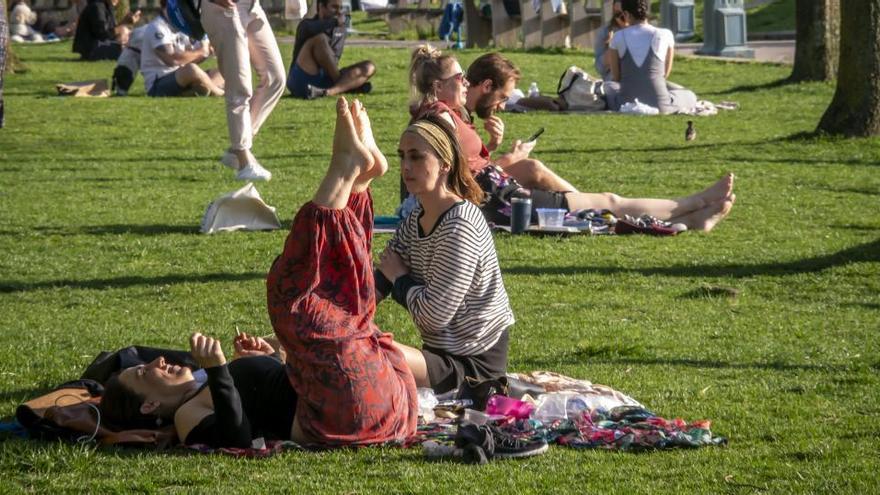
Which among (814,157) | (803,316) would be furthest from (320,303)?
(814,157)

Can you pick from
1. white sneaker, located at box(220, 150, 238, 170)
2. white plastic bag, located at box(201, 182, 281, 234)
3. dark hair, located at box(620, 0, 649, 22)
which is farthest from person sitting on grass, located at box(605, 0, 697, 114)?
white plastic bag, located at box(201, 182, 281, 234)

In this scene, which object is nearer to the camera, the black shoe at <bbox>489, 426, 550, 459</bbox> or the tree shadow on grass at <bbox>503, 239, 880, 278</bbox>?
the black shoe at <bbox>489, 426, 550, 459</bbox>

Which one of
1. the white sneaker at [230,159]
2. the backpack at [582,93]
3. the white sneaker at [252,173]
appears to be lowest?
the backpack at [582,93]

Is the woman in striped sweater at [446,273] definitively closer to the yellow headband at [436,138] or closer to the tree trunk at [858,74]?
the yellow headband at [436,138]

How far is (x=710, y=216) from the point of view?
34.7 ft

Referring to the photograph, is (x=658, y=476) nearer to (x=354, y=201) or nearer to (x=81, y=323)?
(x=354, y=201)

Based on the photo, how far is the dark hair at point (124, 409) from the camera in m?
5.45

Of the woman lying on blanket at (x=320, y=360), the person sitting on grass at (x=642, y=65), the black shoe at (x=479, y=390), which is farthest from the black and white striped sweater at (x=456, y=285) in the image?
the person sitting on grass at (x=642, y=65)

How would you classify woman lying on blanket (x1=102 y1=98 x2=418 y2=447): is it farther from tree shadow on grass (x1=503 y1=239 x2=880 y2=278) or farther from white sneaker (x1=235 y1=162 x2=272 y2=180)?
white sneaker (x1=235 y1=162 x2=272 y2=180)

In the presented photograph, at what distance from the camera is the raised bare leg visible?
17.0 feet

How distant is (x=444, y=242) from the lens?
5.98 metres

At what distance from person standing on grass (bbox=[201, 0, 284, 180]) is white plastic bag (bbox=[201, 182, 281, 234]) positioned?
1438mm

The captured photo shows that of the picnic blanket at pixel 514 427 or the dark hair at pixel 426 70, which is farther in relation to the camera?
the dark hair at pixel 426 70

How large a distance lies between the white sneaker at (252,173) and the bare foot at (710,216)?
145 inches
